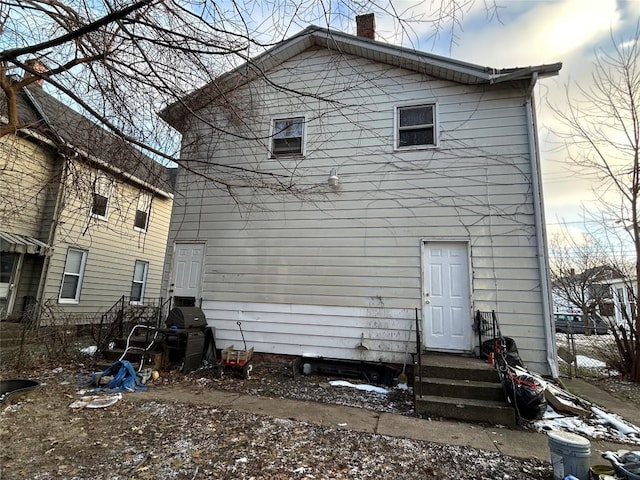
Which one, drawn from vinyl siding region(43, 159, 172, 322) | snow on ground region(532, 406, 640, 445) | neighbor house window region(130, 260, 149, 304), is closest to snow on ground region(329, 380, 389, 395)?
snow on ground region(532, 406, 640, 445)

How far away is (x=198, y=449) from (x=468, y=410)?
335 centimetres

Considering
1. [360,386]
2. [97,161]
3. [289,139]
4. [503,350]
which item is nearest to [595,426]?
[503,350]

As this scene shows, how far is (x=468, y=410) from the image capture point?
4.46 meters

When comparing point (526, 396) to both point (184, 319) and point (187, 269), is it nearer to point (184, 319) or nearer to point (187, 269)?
point (184, 319)

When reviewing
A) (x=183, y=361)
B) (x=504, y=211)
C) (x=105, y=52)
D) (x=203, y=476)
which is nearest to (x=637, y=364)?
(x=504, y=211)

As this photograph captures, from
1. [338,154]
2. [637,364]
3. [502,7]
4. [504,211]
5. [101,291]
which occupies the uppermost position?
[338,154]

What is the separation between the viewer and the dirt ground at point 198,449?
3.04 meters

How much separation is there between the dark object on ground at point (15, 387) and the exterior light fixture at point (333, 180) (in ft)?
19.1

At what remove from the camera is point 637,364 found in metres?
6.83

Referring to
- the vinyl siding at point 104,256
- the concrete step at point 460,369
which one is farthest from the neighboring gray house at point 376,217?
the vinyl siding at point 104,256

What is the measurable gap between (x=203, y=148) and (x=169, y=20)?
11.5 ft

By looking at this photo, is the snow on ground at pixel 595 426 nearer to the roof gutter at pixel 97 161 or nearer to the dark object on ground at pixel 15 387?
the roof gutter at pixel 97 161

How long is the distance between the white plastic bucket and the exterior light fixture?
5.31 metres

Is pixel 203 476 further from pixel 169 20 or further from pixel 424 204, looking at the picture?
pixel 424 204
